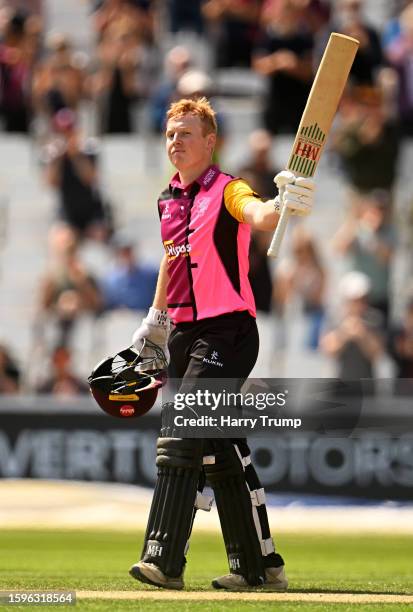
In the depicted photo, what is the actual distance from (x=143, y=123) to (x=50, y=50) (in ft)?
4.31

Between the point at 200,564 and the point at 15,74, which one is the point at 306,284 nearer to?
the point at 15,74

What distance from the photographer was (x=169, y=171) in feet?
41.3

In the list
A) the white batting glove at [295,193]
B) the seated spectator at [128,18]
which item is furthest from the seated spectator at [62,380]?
the white batting glove at [295,193]

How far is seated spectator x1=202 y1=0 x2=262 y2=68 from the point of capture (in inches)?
621

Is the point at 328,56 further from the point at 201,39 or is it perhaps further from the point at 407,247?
the point at 201,39

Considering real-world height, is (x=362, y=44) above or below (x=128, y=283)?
above

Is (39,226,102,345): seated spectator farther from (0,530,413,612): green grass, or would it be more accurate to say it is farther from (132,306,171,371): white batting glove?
(132,306,171,371): white batting glove

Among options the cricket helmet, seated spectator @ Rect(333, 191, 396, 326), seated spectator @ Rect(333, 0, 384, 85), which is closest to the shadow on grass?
the cricket helmet

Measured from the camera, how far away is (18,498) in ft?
38.7

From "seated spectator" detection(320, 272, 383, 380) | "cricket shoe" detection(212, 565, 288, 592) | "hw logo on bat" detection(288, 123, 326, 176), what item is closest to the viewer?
"hw logo on bat" detection(288, 123, 326, 176)

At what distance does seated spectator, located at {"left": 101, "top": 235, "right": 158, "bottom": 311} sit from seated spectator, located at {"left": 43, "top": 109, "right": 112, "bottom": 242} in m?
1.00

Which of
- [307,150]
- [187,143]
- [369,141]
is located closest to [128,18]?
[369,141]

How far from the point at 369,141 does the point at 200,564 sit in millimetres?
7032

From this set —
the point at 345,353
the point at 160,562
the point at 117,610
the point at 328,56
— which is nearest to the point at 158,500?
the point at 160,562
